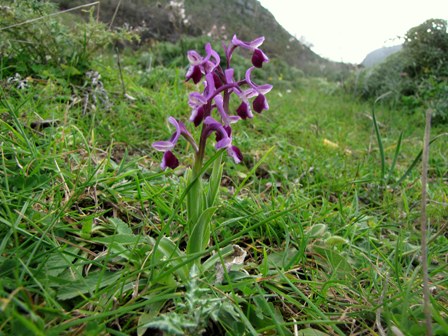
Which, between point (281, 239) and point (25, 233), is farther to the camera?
point (281, 239)

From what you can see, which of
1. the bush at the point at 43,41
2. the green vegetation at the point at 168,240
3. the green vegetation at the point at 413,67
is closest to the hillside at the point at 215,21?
the bush at the point at 43,41

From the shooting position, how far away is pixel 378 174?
267 centimetres

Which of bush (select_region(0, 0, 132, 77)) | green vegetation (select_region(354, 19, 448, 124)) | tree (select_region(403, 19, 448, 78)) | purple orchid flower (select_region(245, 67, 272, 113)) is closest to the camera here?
purple orchid flower (select_region(245, 67, 272, 113))

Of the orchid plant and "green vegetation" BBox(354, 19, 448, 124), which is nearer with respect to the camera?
the orchid plant

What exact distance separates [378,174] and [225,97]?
75.9 inches

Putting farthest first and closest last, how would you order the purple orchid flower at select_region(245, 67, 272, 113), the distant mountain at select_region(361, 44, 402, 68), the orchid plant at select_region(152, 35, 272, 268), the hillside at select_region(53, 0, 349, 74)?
the hillside at select_region(53, 0, 349, 74), the distant mountain at select_region(361, 44, 402, 68), the purple orchid flower at select_region(245, 67, 272, 113), the orchid plant at select_region(152, 35, 272, 268)

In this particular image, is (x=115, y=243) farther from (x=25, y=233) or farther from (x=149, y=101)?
(x=149, y=101)

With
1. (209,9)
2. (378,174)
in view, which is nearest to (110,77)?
(378,174)

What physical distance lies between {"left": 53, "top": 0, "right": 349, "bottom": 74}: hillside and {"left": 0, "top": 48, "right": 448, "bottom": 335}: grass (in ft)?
12.6

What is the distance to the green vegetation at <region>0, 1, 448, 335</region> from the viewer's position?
973 millimetres

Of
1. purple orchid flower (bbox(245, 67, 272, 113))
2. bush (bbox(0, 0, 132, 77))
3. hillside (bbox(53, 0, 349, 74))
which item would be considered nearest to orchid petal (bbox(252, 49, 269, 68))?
purple orchid flower (bbox(245, 67, 272, 113))

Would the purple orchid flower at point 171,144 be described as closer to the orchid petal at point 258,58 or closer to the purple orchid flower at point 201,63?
the purple orchid flower at point 201,63

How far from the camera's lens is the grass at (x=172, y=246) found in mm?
964

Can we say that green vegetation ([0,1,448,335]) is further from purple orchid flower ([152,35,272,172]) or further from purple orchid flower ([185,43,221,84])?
purple orchid flower ([185,43,221,84])
